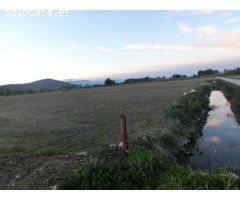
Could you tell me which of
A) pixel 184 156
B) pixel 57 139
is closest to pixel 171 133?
pixel 184 156

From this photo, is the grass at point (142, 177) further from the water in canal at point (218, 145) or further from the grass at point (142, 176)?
the water in canal at point (218, 145)

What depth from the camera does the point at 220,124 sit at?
18.9 m

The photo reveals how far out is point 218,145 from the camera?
536 inches

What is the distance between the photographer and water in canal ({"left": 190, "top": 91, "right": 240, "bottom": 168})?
11055 millimetres

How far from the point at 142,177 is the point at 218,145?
25.4ft

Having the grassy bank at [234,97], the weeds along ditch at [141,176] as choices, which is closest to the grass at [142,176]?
the weeds along ditch at [141,176]

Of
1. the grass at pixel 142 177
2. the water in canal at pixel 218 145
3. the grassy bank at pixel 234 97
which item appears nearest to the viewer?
the grass at pixel 142 177

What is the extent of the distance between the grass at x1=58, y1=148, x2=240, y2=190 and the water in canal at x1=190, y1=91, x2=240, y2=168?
12.6ft

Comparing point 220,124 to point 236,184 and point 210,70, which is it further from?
point 210,70

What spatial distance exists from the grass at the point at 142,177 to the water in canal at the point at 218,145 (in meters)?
3.84

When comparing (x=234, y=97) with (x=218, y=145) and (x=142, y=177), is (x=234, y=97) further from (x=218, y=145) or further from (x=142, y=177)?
(x=142, y=177)

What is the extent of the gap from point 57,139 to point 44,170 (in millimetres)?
7113

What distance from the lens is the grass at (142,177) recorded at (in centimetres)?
603

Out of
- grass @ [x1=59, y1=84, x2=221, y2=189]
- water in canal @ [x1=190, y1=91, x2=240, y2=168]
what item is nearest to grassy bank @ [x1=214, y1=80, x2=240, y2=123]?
water in canal @ [x1=190, y1=91, x2=240, y2=168]
